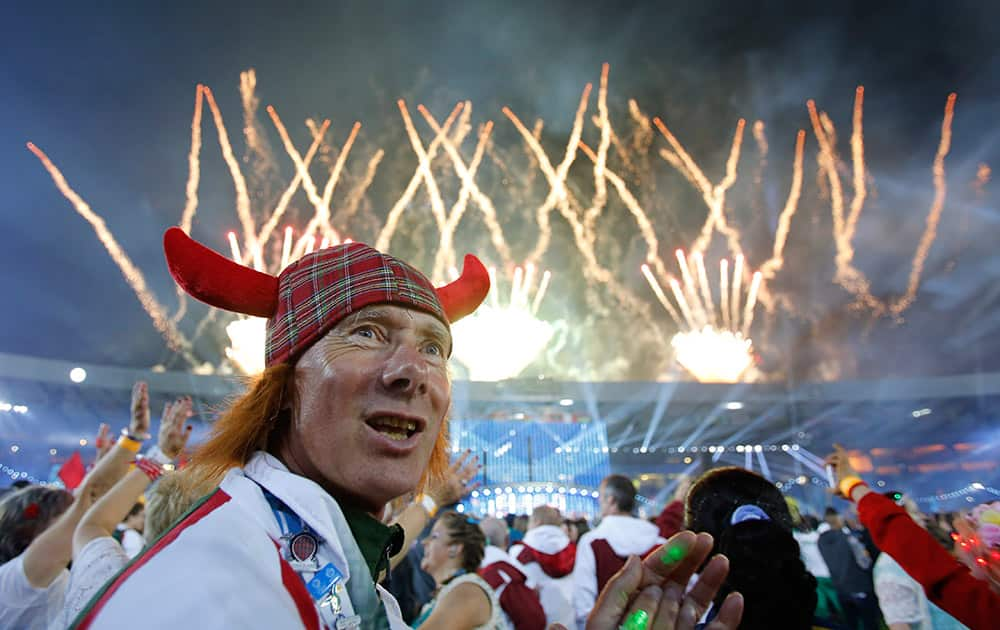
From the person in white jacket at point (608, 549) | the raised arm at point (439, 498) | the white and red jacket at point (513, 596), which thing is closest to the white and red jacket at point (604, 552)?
the person in white jacket at point (608, 549)

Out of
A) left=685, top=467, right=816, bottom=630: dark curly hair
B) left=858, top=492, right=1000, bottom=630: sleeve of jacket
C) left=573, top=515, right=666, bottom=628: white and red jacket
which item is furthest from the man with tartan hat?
left=573, top=515, right=666, bottom=628: white and red jacket

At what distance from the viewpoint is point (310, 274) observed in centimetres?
166

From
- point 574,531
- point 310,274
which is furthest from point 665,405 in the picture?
point 310,274

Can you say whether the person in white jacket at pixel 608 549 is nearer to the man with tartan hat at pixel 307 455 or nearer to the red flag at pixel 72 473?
the man with tartan hat at pixel 307 455

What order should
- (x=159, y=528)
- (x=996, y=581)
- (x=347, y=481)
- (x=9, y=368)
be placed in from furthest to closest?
1. (x=9, y=368)
2. (x=159, y=528)
3. (x=996, y=581)
4. (x=347, y=481)

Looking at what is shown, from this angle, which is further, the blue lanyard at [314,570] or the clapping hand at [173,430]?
the clapping hand at [173,430]

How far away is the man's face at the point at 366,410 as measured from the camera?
4.53 ft

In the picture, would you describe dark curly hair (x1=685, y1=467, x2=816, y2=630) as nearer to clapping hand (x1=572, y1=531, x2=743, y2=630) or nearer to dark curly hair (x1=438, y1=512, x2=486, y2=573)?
clapping hand (x1=572, y1=531, x2=743, y2=630)

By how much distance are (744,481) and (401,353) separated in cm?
184

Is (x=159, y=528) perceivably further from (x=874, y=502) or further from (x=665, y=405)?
(x=665, y=405)

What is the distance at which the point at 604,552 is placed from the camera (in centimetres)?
483

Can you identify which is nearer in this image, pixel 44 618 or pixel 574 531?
pixel 44 618

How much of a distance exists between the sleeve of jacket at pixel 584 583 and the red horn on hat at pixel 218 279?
3988mm

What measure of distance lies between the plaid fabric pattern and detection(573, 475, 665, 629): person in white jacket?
3.72 metres
